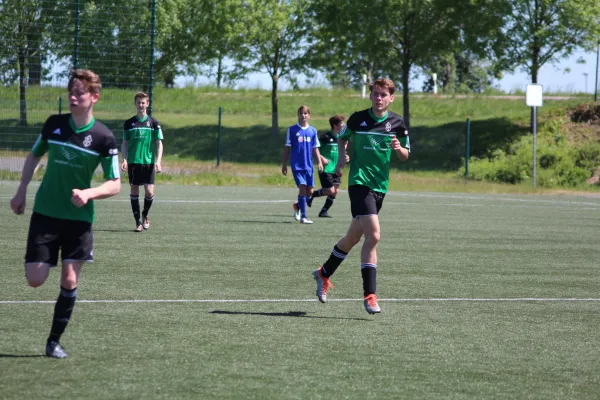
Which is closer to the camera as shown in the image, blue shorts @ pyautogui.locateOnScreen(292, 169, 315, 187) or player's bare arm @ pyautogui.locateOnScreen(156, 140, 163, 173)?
player's bare arm @ pyautogui.locateOnScreen(156, 140, 163, 173)

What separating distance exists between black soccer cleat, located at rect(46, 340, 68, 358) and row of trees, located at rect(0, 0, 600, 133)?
23808 mm

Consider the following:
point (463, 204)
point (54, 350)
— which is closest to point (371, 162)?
point (54, 350)

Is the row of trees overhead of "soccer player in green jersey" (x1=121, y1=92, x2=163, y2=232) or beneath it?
overhead

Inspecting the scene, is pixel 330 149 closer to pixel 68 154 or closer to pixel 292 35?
pixel 68 154

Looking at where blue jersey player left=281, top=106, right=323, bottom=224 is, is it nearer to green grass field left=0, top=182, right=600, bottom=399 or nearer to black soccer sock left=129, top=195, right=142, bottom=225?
green grass field left=0, top=182, right=600, bottom=399

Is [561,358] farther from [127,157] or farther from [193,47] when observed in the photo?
[193,47]

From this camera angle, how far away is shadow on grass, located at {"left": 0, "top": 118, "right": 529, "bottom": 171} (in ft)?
140

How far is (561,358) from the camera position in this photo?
717cm

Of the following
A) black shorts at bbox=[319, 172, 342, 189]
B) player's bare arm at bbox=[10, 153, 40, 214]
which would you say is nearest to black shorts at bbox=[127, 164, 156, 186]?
black shorts at bbox=[319, 172, 342, 189]

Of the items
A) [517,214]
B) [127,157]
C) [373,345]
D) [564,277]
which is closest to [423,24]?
[517,214]

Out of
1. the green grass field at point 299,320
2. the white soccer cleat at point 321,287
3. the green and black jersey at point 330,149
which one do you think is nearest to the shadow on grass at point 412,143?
the green and black jersey at point 330,149

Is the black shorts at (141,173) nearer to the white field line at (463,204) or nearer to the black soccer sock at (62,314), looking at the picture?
the white field line at (463,204)

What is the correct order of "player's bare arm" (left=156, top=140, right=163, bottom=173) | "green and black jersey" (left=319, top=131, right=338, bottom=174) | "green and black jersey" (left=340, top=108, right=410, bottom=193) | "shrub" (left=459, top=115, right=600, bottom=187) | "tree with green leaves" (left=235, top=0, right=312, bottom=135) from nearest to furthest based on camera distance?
"green and black jersey" (left=340, top=108, right=410, bottom=193) → "player's bare arm" (left=156, top=140, right=163, bottom=173) → "green and black jersey" (left=319, top=131, right=338, bottom=174) → "shrub" (left=459, top=115, right=600, bottom=187) → "tree with green leaves" (left=235, top=0, right=312, bottom=135)

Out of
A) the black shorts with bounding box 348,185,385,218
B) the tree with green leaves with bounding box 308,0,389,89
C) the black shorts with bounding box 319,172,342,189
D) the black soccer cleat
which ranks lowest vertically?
the black soccer cleat
